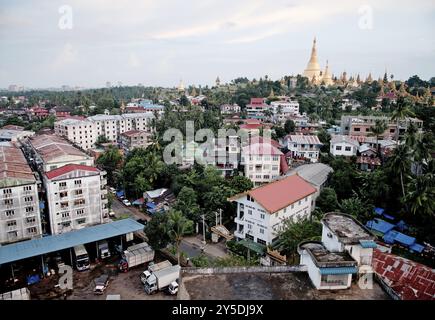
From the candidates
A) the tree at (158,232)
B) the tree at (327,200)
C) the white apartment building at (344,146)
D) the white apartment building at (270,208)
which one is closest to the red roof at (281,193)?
the white apartment building at (270,208)

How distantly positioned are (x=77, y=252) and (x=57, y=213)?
1687 millimetres

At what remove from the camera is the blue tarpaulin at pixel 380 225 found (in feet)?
27.7

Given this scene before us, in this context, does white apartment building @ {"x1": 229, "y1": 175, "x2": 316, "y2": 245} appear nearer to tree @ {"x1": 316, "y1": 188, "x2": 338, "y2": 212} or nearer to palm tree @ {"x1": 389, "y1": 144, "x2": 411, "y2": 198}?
tree @ {"x1": 316, "y1": 188, "x2": 338, "y2": 212}

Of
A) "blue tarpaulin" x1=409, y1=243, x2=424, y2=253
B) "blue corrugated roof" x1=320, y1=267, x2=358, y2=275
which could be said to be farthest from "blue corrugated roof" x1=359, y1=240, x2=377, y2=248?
"blue tarpaulin" x1=409, y1=243, x2=424, y2=253

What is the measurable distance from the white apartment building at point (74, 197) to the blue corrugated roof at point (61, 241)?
74 centimetres

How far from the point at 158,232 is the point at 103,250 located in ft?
5.58

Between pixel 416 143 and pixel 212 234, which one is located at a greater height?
pixel 416 143

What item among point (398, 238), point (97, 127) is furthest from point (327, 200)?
point (97, 127)

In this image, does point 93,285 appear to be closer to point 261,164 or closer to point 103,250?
point 103,250

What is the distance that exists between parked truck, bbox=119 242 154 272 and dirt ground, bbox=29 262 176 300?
13cm

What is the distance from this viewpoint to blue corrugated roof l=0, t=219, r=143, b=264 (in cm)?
708
